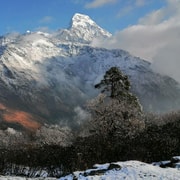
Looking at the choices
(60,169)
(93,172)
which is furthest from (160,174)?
(60,169)

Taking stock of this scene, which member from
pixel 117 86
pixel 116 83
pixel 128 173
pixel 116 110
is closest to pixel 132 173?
pixel 128 173

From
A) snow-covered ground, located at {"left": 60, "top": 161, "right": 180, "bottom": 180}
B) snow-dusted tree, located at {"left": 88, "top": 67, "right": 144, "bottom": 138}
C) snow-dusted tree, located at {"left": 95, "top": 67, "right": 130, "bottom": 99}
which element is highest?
snow-dusted tree, located at {"left": 95, "top": 67, "right": 130, "bottom": 99}

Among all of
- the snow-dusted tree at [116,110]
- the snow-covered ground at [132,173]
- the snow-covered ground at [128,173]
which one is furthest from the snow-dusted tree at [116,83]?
the snow-covered ground at [132,173]

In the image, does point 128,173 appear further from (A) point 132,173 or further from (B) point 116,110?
(B) point 116,110

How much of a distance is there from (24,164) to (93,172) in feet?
33.4

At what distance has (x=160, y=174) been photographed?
18.6 metres

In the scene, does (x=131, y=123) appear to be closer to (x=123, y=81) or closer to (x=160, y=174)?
(x=123, y=81)

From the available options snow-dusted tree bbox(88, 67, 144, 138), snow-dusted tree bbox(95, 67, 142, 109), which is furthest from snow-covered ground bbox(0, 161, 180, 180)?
snow-dusted tree bbox(95, 67, 142, 109)

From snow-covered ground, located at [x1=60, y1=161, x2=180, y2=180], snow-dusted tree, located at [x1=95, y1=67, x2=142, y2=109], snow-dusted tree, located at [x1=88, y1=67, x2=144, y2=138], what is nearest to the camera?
snow-covered ground, located at [x1=60, y1=161, x2=180, y2=180]

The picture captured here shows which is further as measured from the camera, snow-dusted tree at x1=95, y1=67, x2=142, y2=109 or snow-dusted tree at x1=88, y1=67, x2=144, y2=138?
snow-dusted tree at x1=95, y1=67, x2=142, y2=109

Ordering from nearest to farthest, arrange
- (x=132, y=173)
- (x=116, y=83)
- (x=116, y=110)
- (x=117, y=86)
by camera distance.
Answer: (x=132, y=173) → (x=116, y=110) → (x=117, y=86) → (x=116, y=83)

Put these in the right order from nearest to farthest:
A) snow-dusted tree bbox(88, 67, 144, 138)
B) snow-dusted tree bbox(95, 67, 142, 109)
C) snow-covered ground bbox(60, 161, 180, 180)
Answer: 1. snow-covered ground bbox(60, 161, 180, 180)
2. snow-dusted tree bbox(88, 67, 144, 138)
3. snow-dusted tree bbox(95, 67, 142, 109)

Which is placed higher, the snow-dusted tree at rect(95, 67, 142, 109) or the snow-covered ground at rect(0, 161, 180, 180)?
the snow-dusted tree at rect(95, 67, 142, 109)

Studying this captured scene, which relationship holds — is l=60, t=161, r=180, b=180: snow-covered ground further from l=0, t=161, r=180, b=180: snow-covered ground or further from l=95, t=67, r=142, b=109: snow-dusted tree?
l=95, t=67, r=142, b=109: snow-dusted tree
